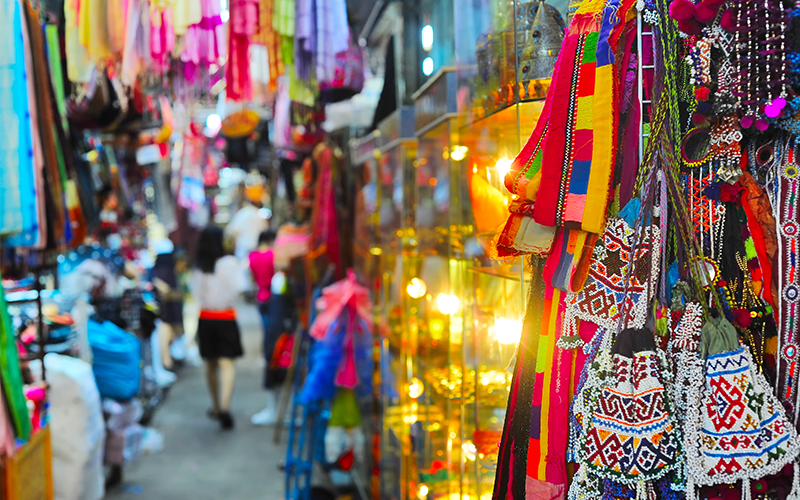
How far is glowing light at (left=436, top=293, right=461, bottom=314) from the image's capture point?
247 cm

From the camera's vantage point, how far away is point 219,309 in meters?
5.41

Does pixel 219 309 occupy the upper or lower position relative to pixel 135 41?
lower

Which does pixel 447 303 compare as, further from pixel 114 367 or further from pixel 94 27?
pixel 114 367

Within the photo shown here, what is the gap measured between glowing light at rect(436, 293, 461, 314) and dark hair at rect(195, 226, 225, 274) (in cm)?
317

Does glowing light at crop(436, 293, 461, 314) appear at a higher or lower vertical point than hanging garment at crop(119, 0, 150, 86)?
lower

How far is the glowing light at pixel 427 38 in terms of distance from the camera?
306 cm

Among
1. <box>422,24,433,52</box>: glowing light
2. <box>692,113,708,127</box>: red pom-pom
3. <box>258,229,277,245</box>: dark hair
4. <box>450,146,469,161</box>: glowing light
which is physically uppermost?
<box>422,24,433,52</box>: glowing light

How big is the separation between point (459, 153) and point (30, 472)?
2199 mm

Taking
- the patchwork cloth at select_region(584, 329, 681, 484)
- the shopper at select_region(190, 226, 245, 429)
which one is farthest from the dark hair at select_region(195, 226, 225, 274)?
the patchwork cloth at select_region(584, 329, 681, 484)

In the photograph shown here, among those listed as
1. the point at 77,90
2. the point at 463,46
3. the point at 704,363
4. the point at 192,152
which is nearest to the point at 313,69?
the point at 463,46

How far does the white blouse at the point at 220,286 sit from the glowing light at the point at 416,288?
2.80 metres

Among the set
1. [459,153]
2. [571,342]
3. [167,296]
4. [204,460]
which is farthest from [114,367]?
[571,342]

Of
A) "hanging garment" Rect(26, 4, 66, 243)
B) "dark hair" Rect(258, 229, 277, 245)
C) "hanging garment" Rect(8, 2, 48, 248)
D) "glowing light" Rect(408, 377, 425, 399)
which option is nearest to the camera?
"hanging garment" Rect(8, 2, 48, 248)

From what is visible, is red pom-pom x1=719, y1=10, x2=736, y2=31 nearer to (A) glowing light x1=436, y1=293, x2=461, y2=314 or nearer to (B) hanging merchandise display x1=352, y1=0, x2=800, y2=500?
(B) hanging merchandise display x1=352, y1=0, x2=800, y2=500
